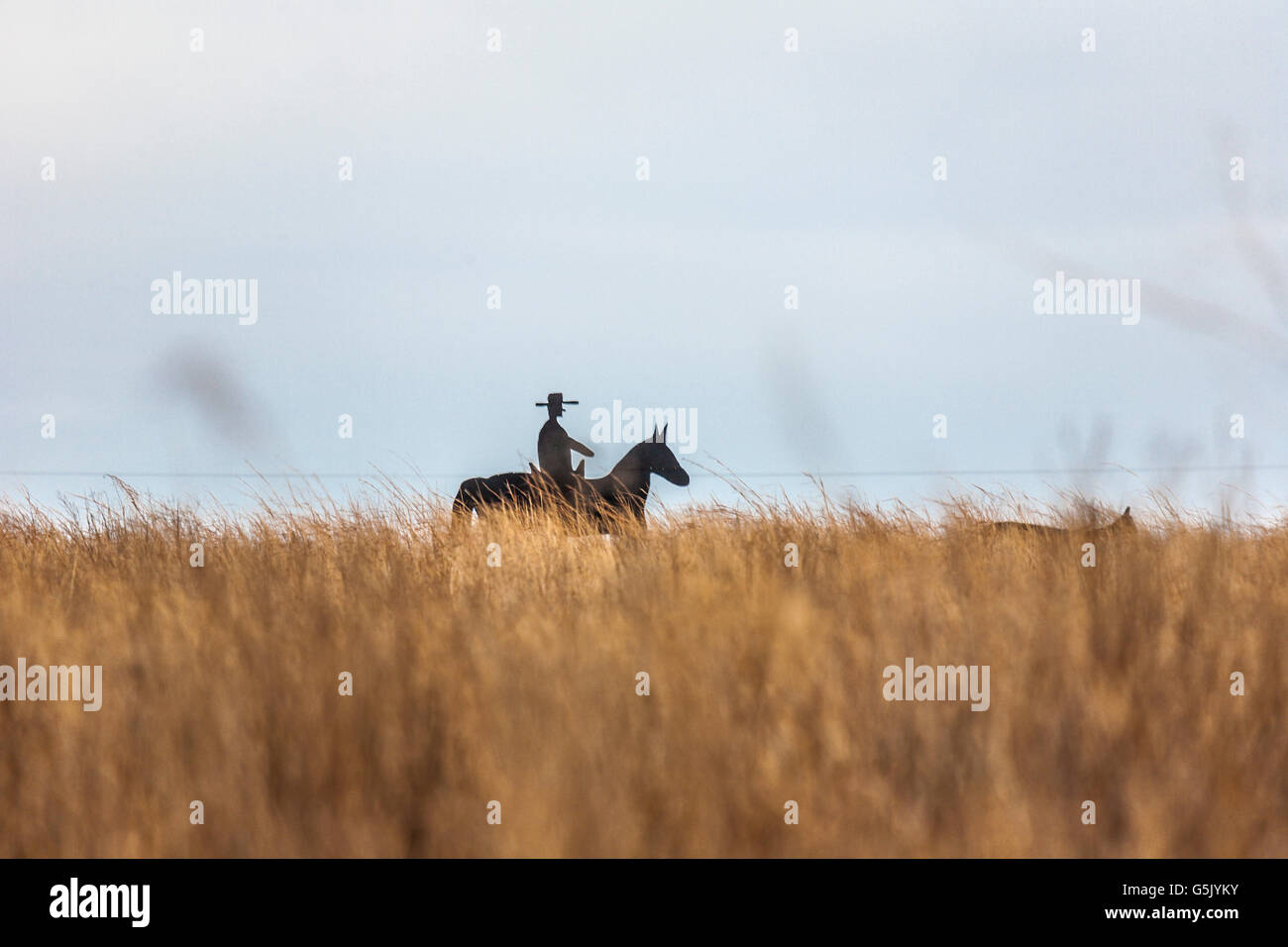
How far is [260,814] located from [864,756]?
180cm

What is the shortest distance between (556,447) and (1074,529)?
6.34 metres

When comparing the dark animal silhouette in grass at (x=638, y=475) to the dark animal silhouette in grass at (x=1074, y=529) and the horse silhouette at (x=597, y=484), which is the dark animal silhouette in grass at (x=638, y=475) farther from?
the dark animal silhouette in grass at (x=1074, y=529)

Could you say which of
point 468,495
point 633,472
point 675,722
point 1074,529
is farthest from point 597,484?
point 675,722

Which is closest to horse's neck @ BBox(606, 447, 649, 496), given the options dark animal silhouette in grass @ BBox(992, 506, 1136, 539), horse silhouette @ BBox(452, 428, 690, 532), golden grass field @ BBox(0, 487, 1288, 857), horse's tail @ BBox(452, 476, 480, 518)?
horse silhouette @ BBox(452, 428, 690, 532)

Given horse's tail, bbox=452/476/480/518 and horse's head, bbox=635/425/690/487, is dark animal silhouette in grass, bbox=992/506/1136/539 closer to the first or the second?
horse's head, bbox=635/425/690/487

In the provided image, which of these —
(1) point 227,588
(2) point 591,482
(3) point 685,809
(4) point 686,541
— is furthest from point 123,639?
(2) point 591,482

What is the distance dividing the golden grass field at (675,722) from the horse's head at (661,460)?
6.18 metres

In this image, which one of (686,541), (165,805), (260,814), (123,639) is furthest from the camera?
(686,541)

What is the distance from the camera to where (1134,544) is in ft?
18.5

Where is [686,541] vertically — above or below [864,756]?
above

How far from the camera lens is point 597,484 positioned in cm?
1103

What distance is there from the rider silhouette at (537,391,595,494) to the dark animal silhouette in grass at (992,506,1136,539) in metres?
4.73

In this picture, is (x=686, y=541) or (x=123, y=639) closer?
(x=123, y=639)
